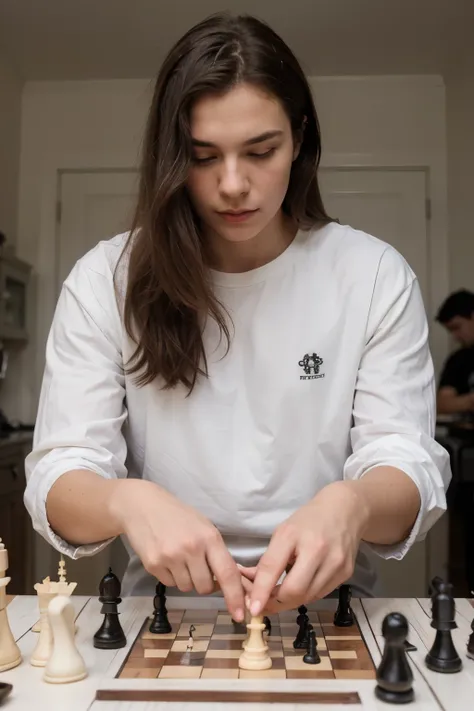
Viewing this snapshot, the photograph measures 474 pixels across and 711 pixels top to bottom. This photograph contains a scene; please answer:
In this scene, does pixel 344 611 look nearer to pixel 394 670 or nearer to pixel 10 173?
pixel 394 670

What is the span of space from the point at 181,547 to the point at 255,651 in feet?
0.49

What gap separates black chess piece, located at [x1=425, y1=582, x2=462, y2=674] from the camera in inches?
36.9

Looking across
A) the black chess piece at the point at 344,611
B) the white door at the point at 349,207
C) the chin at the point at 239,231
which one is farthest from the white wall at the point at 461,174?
the black chess piece at the point at 344,611

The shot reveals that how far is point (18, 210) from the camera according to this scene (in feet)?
15.0

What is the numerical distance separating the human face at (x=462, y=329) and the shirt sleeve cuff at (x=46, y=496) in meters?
3.19

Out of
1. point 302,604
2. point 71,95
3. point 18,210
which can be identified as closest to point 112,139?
point 71,95

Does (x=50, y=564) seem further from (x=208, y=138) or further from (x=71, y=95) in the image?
(x=208, y=138)

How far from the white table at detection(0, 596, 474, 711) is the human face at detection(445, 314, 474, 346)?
9.80 feet

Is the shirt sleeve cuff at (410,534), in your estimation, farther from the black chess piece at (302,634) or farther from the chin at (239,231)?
the chin at (239,231)

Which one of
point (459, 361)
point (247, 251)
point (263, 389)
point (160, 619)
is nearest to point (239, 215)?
point (247, 251)

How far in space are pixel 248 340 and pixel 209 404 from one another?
13cm

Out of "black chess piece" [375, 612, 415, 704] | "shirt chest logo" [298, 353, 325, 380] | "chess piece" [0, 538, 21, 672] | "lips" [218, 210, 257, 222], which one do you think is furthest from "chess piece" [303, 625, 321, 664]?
"lips" [218, 210, 257, 222]

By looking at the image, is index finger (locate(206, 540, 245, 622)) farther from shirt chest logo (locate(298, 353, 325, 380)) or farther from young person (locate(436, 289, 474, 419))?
young person (locate(436, 289, 474, 419))

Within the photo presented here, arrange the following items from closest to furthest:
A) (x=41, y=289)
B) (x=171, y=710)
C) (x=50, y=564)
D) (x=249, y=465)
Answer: (x=171, y=710) < (x=249, y=465) < (x=50, y=564) < (x=41, y=289)
